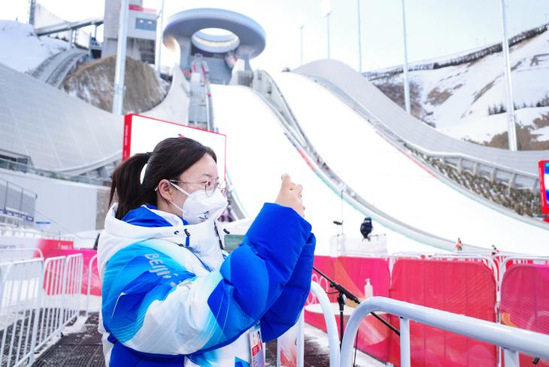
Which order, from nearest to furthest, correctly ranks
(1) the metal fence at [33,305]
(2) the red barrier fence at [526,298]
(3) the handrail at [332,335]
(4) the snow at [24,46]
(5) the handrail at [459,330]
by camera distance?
(5) the handrail at [459,330]
(3) the handrail at [332,335]
(2) the red barrier fence at [526,298]
(1) the metal fence at [33,305]
(4) the snow at [24,46]

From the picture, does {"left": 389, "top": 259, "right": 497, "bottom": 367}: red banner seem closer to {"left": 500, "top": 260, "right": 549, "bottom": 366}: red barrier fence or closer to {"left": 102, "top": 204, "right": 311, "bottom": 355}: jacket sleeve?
{"left": 500, "top": 260, "right": 549, "bottom": 366}: red barrier fence

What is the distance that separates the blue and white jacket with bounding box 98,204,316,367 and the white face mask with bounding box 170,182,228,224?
19cm

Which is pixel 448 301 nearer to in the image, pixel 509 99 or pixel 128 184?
pixel 128 184

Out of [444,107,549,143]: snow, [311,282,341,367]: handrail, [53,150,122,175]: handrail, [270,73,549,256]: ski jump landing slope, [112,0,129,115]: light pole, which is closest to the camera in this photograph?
[311,282,341,367]: handrail

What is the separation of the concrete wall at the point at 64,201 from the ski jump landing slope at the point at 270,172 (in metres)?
4.42

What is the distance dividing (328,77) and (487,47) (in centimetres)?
1380

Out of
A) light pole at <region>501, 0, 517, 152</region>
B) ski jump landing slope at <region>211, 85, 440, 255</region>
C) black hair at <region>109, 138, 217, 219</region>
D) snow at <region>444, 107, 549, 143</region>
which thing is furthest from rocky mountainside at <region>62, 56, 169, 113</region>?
black hair at <region>109, 138, 217, 219</region>

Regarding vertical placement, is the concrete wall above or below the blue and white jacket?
above

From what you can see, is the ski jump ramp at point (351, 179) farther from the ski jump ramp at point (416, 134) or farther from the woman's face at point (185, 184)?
the woman's face at point (185, 184)

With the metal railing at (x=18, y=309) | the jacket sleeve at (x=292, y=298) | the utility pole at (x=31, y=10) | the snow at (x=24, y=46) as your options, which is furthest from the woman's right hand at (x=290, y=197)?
the utility pole at (x=31, y=10)

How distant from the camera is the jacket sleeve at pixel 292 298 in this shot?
1.13 meters

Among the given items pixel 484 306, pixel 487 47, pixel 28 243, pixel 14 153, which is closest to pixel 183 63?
pixel 487 47

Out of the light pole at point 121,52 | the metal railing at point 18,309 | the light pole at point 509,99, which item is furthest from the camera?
the light pole at point 509,99

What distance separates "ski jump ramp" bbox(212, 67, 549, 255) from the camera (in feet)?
31.3
